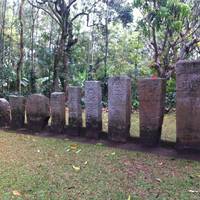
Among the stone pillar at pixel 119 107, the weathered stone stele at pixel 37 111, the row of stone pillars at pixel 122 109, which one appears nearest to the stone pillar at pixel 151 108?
the row of stone pillars at pixel 122 109

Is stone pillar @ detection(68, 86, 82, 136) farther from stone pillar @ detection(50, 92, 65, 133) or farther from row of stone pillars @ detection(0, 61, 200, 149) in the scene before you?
stone pillar @ detection(50, 92, 65, 133)

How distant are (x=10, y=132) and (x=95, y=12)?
24.4ft

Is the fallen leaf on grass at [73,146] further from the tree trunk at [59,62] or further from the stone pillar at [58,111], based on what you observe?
the tree trunk at [59,62]

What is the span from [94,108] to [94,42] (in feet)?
32.6

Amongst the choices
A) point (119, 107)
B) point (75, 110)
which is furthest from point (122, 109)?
point (75, 110)

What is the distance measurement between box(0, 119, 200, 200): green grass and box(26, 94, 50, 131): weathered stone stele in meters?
0.81

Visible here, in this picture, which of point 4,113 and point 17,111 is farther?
point 4,113

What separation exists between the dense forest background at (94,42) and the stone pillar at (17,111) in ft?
13.8

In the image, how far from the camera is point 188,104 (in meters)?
3.64

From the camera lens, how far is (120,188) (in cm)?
284

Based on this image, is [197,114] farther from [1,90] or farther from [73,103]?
[1,90]

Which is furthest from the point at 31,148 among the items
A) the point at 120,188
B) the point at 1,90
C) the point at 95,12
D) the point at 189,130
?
the point at 95,12

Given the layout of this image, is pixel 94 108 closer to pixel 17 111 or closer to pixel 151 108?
pixel 151 108

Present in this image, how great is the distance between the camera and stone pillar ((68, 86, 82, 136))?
4.65 meters
